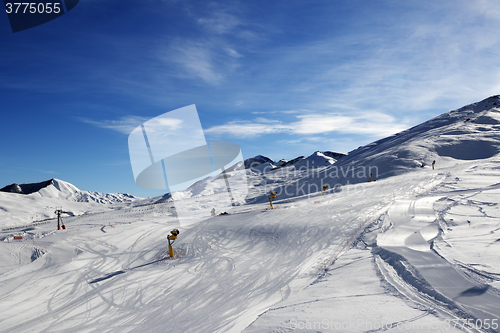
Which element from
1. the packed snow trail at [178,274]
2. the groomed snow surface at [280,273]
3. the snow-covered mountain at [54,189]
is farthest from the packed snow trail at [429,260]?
the snow-covered mountain at [54,189]

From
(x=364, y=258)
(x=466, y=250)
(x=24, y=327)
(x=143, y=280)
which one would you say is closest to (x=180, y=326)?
(x=143, y=280)

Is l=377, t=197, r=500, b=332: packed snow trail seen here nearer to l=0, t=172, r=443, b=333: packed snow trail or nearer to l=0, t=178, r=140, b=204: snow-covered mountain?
l=0, t=172, r=443, b=333: packed snow trail

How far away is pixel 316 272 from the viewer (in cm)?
835

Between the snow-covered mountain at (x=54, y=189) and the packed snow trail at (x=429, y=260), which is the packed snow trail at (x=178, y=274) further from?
the snow-covered mountain at (x=54, y=189)

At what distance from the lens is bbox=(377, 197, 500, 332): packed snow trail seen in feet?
14.0

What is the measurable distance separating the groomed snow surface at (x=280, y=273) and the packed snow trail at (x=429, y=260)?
0.03m

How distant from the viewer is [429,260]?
21.0 feet

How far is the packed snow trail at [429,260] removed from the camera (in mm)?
4258

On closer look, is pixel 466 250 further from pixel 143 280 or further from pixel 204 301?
pixel 143 280

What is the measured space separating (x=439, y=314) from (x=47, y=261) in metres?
15.2

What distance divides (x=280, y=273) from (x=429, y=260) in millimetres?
4749

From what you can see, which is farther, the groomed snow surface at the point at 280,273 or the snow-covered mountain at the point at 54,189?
the snow-covered mountain at the point at 54,189

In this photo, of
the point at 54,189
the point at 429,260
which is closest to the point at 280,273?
the point at 429,260

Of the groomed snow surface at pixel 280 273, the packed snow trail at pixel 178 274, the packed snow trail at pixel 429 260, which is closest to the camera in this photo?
the packed snow trail at pixel 429 260
